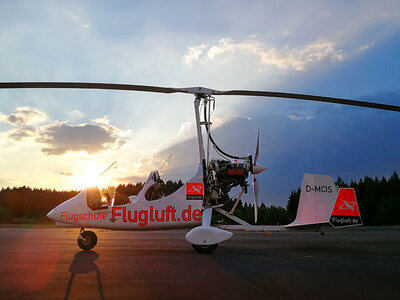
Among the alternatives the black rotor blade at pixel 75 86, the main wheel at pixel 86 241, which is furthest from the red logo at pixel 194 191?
the main wheel at pixel 86 241

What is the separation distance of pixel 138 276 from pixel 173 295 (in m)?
1.77

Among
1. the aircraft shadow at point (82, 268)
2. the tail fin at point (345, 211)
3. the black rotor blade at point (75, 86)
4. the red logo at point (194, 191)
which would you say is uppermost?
the black rotor blade at point (75, 86)

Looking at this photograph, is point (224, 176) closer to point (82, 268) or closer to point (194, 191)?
point (194, 191)

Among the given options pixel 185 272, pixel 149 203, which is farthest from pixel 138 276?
pixel 149 203

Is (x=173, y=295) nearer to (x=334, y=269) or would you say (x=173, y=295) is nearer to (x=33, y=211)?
(x=334, y=269)

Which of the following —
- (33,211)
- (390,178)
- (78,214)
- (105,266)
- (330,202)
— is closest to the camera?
(105,266)

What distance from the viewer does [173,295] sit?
209 inches

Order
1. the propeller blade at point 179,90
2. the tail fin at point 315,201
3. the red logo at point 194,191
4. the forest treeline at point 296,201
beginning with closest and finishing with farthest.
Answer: the propeller blade at point 179,90 < the tail fin at point 315,201 < the red logo at point 194,191 < the forest treeline at point 296,201

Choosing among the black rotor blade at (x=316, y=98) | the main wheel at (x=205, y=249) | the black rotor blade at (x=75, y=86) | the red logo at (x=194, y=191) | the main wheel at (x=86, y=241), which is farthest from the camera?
the main wheel at (x=86, y=241)

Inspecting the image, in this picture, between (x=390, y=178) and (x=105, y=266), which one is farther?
(x=390, y=178)

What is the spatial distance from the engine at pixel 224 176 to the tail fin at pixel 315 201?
2.01 metres

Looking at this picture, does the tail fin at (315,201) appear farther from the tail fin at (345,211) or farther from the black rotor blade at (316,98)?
the black rotor blade at (316,98)

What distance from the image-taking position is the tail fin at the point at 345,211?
11414mm

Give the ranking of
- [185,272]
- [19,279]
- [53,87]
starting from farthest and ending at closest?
1. [53,87]
2. [185,272]
3. [19,279]
